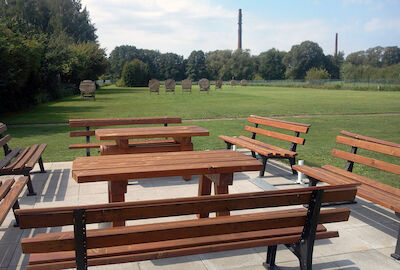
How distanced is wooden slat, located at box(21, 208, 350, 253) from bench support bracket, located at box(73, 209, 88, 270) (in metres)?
0.04

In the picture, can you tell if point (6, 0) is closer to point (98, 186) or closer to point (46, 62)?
point (46, 62)

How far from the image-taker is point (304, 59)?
101 m

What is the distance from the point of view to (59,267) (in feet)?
7.88

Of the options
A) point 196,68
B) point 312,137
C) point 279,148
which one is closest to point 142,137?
point 279,148

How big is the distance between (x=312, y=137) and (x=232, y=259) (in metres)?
8.20

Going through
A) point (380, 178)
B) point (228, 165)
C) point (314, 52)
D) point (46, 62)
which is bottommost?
point (380, 178)

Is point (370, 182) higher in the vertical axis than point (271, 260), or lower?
higher

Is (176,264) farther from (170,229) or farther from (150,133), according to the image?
(150,133)

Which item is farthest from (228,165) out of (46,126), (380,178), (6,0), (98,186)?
(6,0)

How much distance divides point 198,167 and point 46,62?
27901 mm

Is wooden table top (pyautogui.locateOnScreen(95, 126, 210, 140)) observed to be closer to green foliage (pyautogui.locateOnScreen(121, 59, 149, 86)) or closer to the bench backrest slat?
the bench backrest slat

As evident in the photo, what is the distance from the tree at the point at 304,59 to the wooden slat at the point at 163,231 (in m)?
102

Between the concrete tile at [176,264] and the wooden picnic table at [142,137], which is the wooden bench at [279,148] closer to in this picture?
the wooden picnic table at [142,137]

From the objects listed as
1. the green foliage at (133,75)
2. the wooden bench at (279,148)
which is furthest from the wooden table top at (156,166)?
the green foliage at (133,75)
